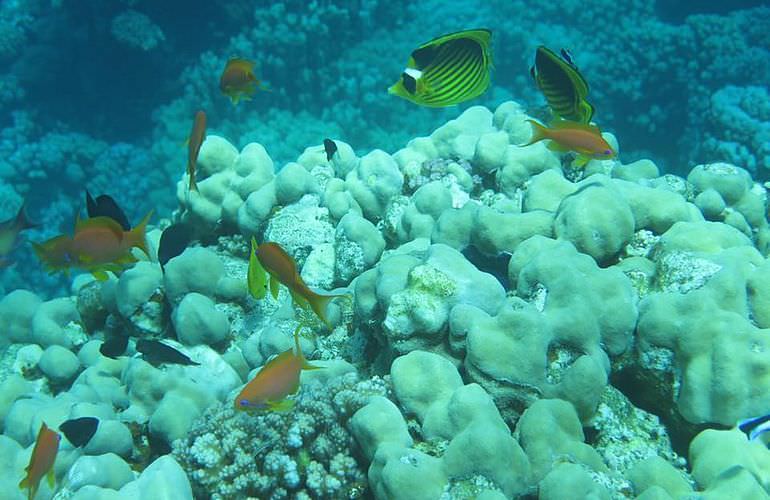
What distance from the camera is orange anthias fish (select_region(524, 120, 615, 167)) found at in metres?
2.79

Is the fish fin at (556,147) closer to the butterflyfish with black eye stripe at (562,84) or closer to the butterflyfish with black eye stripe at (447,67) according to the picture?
the butterflyfish with black eye stripe at (562,84)

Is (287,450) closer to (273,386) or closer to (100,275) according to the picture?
(273,386)

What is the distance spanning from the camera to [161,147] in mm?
11906

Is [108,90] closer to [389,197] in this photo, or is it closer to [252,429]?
[389,197]

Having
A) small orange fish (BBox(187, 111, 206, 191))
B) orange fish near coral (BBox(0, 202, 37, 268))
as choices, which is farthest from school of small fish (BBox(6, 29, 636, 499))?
orange fish near coral (BBox(0, 202, 37, 268))

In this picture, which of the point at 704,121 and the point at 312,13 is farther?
the point at 312,13

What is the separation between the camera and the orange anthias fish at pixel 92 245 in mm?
2990

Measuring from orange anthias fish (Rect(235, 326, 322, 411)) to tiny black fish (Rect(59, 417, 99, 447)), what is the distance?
87cm

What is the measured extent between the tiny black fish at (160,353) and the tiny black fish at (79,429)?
0.46 metres

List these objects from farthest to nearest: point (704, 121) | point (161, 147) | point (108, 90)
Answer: point (108, 90)
point (161, 147)
point (704, 121)

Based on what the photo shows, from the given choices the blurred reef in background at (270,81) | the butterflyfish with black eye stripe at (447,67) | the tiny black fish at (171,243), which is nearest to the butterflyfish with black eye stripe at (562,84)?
the butterflyfish with black eye stripe at (447,67)

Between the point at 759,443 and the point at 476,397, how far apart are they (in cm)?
118

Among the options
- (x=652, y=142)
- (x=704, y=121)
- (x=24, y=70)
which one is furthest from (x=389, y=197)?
(x=24, y=70)

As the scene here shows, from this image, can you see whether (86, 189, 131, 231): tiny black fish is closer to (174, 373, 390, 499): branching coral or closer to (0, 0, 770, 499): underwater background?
(0, 0, 770, 499): underwater background
